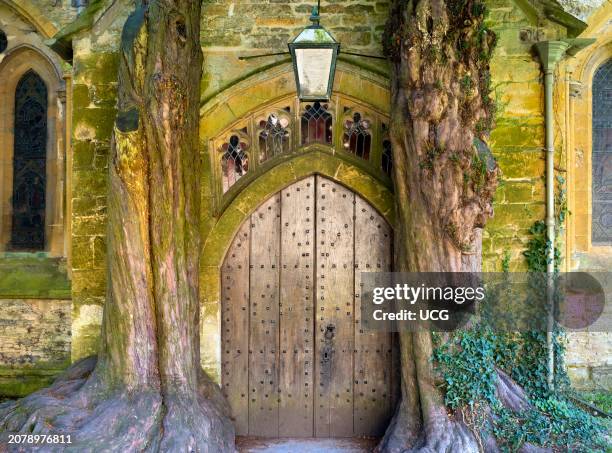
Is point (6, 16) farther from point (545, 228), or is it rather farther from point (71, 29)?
point (545, 228)

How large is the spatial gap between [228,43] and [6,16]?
3649 millimetres

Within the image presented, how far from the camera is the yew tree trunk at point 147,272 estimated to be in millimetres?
4949

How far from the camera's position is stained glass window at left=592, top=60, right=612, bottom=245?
24.3 ft

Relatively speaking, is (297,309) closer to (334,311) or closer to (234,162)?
(334,311)

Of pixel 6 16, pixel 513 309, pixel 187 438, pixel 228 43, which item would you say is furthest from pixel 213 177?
pixel 6 16

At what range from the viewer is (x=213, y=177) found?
19.1ft

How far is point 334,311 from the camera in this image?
5867 millimetres

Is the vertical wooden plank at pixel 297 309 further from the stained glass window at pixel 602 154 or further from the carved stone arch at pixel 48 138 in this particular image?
the stained glass window at pixel 602 154

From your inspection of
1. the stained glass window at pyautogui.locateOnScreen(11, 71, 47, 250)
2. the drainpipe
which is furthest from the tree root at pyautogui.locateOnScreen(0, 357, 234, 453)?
the stained glass window at pyautogui.locateOnScreen(11, 71, 47, 250)

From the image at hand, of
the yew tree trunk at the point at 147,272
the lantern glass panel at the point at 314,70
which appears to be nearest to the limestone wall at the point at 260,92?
the yew tree trunk at the point at 147,272

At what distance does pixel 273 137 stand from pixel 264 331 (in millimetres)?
1786

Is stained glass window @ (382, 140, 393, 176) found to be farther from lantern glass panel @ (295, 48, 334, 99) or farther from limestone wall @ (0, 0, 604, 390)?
lantern glass panel @ (295, 48, 334, 99)

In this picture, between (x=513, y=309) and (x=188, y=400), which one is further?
(x=513, y=309)

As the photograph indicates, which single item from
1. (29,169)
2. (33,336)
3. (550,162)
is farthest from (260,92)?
(33,336)
